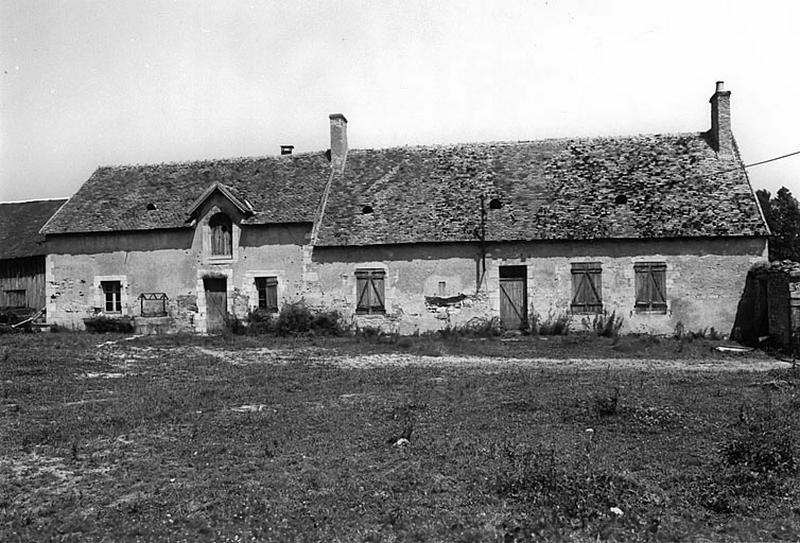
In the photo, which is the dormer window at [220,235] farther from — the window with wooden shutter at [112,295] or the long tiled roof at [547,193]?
the window with wooden shutter at [112,295]

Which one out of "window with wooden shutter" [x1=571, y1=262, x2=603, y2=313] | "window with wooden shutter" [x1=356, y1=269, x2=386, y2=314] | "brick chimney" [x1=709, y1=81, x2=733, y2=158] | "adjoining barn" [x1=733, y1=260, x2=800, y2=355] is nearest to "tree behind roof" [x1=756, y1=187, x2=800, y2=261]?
"brick chimney" [x1=709, y1=81, x2=733, y2=158]

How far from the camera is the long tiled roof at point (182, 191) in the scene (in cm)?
2308

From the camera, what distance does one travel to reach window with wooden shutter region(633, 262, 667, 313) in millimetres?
19844

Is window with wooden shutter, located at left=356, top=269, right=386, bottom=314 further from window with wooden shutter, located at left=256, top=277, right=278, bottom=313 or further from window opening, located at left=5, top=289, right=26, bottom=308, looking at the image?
window opening, located at left=5, top=289, right=26, bottom=308

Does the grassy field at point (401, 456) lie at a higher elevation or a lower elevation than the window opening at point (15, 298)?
lower

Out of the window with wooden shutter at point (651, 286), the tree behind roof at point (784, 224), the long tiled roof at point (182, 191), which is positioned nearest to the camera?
the window with wooden shutter at point (651, 286)

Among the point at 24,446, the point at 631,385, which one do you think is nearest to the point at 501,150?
the point at 631,385

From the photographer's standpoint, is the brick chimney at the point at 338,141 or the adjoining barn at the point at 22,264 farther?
the adjoining barn at the point at 22,264

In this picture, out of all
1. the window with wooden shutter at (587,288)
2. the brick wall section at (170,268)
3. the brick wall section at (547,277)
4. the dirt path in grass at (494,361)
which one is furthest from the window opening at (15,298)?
the window with wooden shutter at (587,288)

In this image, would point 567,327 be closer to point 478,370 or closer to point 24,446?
point 478,370

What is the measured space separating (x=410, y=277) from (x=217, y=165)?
954cm

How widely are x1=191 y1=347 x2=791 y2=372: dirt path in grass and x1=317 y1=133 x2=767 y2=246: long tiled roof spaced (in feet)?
17.0

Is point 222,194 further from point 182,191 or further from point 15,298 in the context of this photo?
point 15,298

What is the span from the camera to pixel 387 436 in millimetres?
8367
